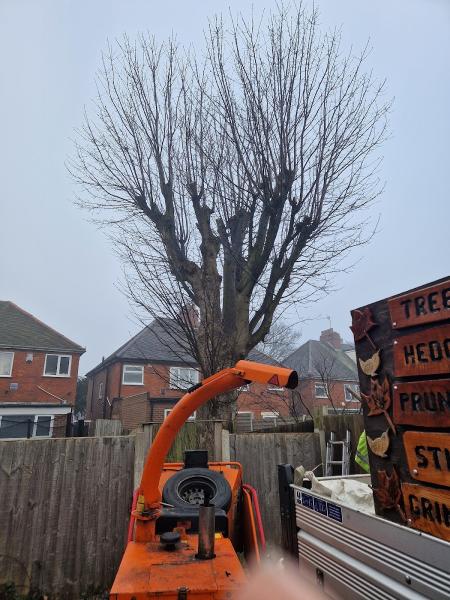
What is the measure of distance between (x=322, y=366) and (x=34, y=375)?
60.5ft

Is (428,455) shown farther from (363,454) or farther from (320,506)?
(363,454)

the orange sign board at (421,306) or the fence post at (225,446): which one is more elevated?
the orange sign board at (421,306)

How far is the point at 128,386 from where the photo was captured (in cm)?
2567

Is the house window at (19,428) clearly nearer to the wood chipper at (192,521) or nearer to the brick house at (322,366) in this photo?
the brick house at (322,366)

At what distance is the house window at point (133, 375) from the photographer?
2567 centimetres

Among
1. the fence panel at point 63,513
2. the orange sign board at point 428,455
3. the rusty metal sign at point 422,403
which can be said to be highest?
the rusty metal sign at point 422,403

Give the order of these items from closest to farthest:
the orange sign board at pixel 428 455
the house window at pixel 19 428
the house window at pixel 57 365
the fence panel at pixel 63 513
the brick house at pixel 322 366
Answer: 1. the orange sign board at pixel 428 455
2. the fence panel at pixel 63 513
3. the house window at pixel 19 428
4. the house window at pixel 57 365
5. the brick house at pixel 322 366

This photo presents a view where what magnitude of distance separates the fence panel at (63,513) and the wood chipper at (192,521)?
1714mm

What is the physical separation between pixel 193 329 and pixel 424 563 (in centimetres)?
554

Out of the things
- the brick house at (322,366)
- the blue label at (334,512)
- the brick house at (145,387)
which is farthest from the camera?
the brick house at (322,366)

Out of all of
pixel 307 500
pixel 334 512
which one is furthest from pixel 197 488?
pixel 334 512

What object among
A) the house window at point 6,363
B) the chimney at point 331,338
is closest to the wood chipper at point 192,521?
the house window at point 6,363

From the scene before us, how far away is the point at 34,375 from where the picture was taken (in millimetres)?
24625

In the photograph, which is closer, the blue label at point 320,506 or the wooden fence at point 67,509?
the blue label at point 320,506
